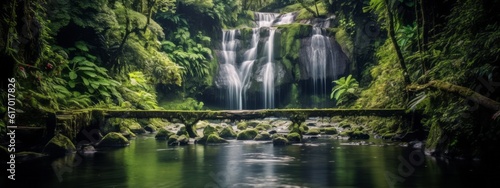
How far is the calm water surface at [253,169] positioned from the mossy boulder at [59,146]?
40 centimetres

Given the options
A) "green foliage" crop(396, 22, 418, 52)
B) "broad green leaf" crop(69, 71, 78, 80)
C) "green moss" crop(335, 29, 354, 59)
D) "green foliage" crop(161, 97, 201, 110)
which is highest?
"green moss" crop(335, 29, 354, 59)

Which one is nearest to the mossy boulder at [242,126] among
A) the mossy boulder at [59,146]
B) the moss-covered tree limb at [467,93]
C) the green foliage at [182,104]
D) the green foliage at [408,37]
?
the green foliage at [182,104]

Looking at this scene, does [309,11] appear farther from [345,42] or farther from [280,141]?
[280,141]

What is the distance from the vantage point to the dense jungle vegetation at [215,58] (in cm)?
866

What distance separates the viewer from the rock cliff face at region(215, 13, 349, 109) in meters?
25.2

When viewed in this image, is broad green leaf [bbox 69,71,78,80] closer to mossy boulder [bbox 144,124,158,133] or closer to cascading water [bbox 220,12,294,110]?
mossy boulder [bbox 144,124,158,133]

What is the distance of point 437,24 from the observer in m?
12.0

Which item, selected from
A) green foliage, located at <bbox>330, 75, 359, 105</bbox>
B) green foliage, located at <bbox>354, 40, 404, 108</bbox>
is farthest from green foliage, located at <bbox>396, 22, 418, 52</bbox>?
green foliage, located at <bbox>330, 75, 359, 105</bbox>

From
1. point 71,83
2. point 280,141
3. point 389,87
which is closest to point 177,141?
point 280,141

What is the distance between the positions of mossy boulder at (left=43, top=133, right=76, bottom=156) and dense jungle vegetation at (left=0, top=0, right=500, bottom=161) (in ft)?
2.08

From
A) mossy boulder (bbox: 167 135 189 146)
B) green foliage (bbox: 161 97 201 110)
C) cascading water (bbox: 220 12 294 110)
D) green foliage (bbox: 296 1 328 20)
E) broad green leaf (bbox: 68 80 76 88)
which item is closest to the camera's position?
mossy boulder (bbox: 167 135 189 146)

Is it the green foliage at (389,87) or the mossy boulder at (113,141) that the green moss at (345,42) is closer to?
the green foliage at (389,87)

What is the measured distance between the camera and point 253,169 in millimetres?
8867

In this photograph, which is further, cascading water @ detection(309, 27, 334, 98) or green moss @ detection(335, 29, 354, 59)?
cascading water @ detection(309, 27, 334, 98)
